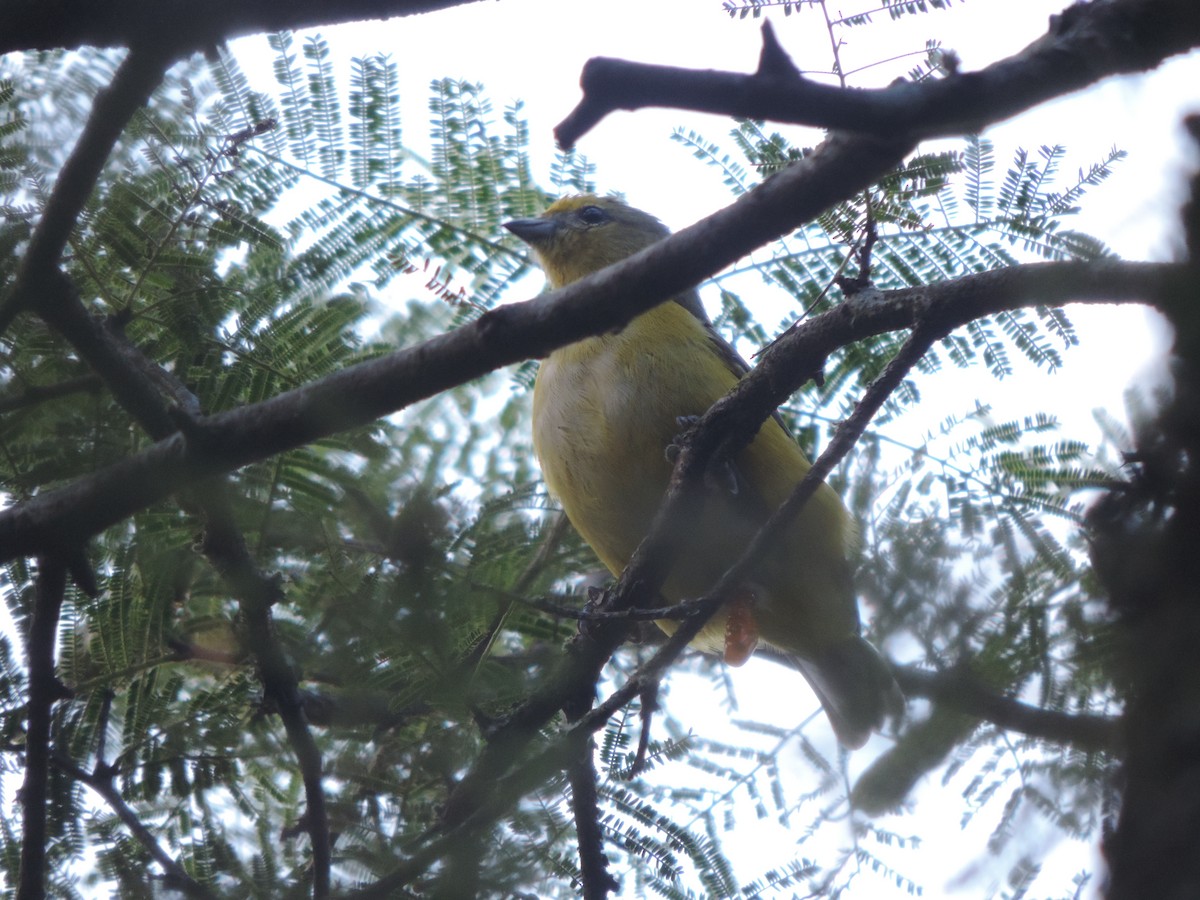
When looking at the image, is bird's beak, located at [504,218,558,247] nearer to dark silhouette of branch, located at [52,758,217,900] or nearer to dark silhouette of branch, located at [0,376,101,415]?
dark silhouette of branch, located at [0,376,101,415]

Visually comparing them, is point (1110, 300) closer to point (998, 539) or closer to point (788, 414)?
point (998, 539)

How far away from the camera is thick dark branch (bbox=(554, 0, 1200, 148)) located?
171cm

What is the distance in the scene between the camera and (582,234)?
558cm

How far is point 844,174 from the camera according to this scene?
2.11m

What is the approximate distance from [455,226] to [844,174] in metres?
2.76

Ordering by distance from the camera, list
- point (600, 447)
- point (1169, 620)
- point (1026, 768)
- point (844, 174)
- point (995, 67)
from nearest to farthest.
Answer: point (1169, 620), point (1026, 768), point (995, 67), point (844, 174), point (600, 447)

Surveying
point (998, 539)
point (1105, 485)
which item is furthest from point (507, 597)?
point (1105, 485)

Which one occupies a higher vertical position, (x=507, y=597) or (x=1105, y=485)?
(x=507, y=597)

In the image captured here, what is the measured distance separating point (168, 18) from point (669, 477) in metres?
2.27

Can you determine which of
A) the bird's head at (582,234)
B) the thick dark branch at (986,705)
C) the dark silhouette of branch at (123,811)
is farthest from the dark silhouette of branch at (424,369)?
the bird's head at (582,234)

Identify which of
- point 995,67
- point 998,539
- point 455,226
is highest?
point 455,226

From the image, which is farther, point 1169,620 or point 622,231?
point 622,231

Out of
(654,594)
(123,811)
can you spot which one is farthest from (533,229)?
(123,811)

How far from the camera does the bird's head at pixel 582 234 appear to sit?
5.22 metres
